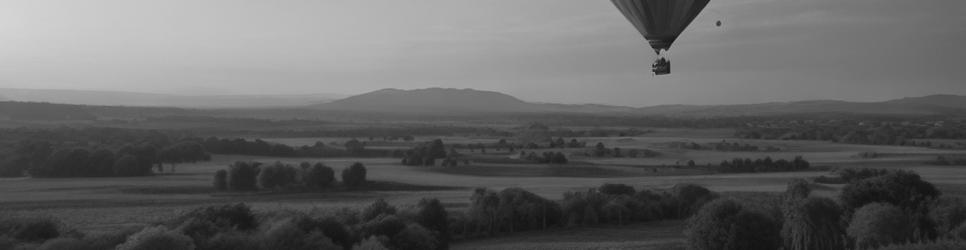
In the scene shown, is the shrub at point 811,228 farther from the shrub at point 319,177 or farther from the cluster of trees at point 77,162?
the cluster of trees at point 77,162

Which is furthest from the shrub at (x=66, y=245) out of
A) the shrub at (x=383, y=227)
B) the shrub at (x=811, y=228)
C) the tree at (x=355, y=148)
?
the tree at (x=355, y=148)

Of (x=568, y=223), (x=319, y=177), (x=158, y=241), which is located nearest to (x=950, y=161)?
(x=568, y=223)

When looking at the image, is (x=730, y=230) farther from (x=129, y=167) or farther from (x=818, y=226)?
(x=129, y=167)

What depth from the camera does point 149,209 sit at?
29.1 meters

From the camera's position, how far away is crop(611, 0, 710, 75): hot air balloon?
840 inches

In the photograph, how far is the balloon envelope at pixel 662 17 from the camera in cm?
2136

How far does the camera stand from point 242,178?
36.8 metres

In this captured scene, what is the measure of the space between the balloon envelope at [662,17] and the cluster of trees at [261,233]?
6.66 meters

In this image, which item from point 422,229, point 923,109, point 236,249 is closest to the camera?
point 236,249

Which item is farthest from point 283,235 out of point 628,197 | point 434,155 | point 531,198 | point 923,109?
point 923,109

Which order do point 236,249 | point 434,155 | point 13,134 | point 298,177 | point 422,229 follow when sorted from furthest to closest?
point 13,134, point 434,155, point 298,177, point 422,229, point 236,249

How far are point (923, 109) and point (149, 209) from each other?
19724 cm

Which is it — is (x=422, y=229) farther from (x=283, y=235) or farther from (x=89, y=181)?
(x=89, y=181)

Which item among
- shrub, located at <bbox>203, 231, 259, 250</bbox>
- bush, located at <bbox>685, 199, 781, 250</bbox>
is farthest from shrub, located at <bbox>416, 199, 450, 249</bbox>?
bush, located at <bbox>685, 199, 781, 250</bbox>
